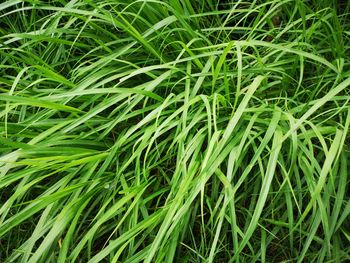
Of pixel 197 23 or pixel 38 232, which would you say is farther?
pixel 197 23

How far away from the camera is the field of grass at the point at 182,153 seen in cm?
153

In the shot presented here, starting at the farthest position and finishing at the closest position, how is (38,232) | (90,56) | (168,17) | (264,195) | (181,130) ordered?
1. (90,56)
2. (168,17)
3. (181,130)
4. (38,232)
5. (264,195)

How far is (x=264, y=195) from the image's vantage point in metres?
1.45

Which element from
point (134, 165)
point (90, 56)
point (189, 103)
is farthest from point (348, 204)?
point (90, 56)

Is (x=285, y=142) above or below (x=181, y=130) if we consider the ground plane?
below

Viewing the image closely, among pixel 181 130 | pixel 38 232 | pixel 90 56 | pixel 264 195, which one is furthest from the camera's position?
pixel 90 56

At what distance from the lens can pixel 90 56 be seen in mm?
2109

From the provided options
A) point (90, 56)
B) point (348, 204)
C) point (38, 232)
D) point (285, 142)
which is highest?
point (90, 56)

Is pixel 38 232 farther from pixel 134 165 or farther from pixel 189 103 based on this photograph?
pixel 189 103

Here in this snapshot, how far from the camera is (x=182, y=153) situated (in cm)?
158

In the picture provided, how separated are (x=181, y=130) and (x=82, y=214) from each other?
0.39 meters

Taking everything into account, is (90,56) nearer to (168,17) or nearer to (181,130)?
(168,17)

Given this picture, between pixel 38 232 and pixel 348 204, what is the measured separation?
0.85m

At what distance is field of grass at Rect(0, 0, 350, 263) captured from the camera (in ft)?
5.02
